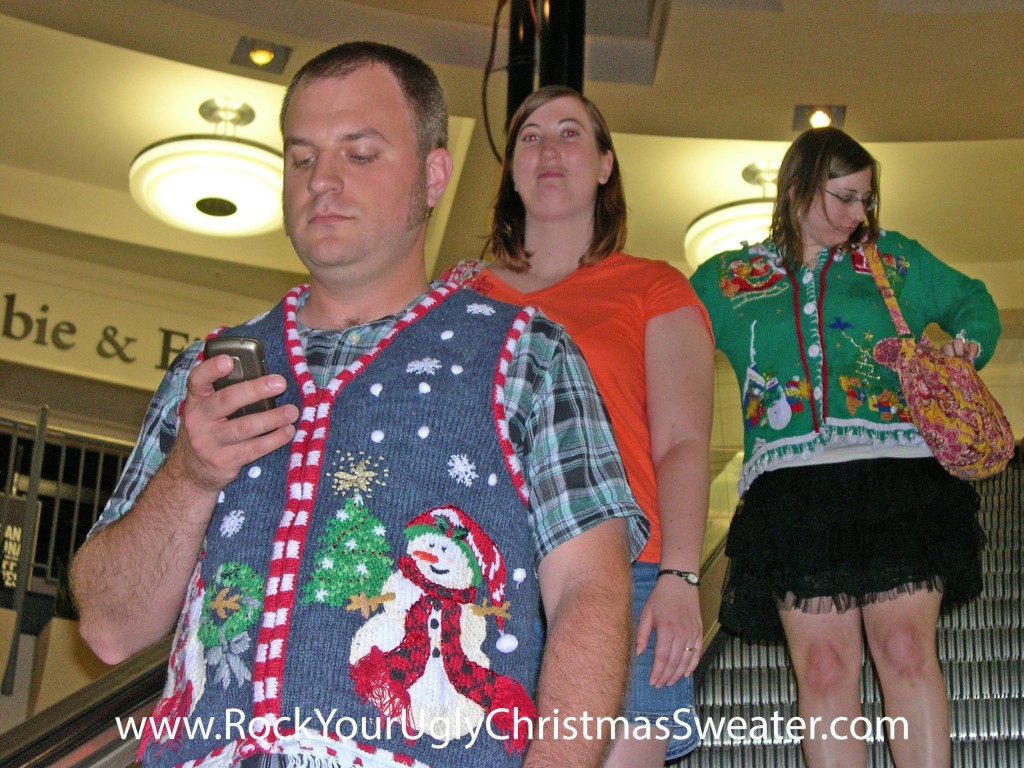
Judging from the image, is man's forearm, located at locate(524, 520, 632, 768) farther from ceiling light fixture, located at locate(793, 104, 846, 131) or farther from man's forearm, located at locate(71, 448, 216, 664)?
ceiling light fixture, located at locate(793, 104, 846, 131)

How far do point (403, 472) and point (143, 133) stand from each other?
30.3 feet

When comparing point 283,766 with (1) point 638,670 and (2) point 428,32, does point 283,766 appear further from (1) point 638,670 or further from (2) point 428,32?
(2) point 428,32

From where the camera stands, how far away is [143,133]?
10531mm

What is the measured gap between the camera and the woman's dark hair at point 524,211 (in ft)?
11.1

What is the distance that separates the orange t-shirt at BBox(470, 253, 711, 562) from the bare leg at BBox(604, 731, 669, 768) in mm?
371

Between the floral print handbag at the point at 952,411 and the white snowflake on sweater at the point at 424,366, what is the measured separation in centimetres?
182

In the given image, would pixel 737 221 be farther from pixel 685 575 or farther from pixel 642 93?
pixel 685 575

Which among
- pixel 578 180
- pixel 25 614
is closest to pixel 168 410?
pixel 578 180

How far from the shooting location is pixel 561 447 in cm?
201

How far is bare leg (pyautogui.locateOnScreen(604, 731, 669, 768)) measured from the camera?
262 centimetres

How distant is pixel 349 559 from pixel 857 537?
202 centimetres

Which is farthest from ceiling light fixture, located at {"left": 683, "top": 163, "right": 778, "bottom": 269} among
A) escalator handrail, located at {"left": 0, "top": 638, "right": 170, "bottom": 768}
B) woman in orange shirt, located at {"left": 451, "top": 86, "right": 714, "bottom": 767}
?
escalator handrail, located at {"left": 0, "top": 638, "right": 170, "bottom": 768}

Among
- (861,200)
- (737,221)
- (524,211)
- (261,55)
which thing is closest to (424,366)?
(524,211)

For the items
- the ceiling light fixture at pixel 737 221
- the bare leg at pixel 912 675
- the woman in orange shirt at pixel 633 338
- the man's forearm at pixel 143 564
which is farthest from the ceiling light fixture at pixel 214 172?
the man's forearm at pixel 143 564
